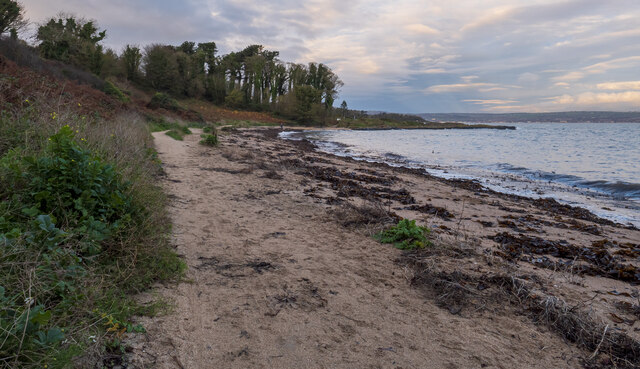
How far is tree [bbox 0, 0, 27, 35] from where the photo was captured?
65.2 ft

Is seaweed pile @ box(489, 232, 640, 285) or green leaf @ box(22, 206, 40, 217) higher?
green leaf @ box(22, 206, 40, 217)

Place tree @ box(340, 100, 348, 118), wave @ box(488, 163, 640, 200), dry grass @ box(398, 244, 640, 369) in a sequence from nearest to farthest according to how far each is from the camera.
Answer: dry grass @ box(398, 244, 640, 369) → wave @ box(488, 163, 640, 200) → tree @ box(340, 100, 348, 118)

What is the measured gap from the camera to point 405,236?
5305 mm

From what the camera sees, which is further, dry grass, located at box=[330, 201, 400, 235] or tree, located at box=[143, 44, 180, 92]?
tree, located at box=[143, 44, 180, 92]

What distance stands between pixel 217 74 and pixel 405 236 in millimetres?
69587

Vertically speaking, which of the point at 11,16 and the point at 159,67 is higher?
the point at 159,67

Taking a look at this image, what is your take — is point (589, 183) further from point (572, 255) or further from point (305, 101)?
point (305, 101)

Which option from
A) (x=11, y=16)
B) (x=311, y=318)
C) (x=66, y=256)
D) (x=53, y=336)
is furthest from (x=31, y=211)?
(x=11, y=16)

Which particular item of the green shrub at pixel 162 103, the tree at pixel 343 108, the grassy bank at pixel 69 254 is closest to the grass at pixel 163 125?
the green shrub at pixel 162 103

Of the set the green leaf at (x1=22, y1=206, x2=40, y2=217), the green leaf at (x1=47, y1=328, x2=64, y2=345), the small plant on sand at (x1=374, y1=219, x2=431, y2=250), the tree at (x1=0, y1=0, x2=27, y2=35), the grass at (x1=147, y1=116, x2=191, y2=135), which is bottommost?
the small plant on sand at (x1=374, y1=219, x2=431, y2=250)

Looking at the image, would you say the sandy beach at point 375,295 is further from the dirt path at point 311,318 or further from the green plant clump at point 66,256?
the green plant clump at point 66,256

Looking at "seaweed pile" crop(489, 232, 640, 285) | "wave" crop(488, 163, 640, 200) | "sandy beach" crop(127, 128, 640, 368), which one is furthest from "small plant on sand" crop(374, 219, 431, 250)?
"wave" crop(488, 163, 640, 200)

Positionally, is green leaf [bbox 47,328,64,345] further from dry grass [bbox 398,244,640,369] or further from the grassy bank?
dry grass [bbox 398,244,640,369]

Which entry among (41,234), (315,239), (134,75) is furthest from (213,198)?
(134,75)
